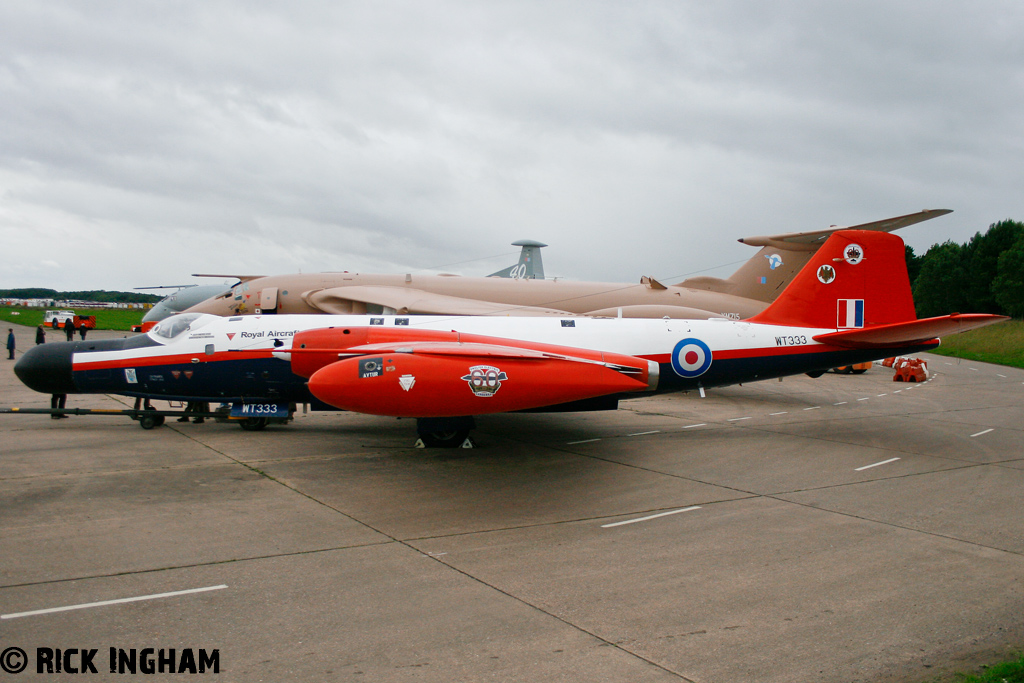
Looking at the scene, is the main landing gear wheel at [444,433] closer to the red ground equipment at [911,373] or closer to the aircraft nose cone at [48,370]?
the aircraft nose cone at [48,370]

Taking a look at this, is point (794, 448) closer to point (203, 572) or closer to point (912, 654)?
point (912, 654)

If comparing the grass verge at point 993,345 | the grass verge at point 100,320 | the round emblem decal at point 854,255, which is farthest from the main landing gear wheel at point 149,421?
the grass verge at point 100,320

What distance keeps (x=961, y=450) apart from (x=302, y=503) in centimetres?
1249

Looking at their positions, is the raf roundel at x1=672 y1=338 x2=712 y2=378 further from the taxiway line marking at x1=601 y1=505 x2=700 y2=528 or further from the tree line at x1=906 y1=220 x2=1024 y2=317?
the tree line at x1=906 y1=220 x2=1024 y2=317

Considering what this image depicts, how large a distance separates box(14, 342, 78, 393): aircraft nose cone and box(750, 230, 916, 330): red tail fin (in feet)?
50.0

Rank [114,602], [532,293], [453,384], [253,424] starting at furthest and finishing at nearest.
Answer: [532,293] → [253,424] → [453,384] → [114,602]

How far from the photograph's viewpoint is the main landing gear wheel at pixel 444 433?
12.1 meters

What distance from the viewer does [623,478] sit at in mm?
10562

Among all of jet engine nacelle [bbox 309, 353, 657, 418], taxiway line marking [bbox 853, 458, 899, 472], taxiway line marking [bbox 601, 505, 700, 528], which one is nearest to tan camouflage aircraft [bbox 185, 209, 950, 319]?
taxiway line marking [bbox 853, 458, 899, 472]

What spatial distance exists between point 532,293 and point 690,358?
10396 millimetres

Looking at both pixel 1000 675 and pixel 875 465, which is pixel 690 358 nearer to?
pixel 875 465

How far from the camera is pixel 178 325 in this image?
13.9m

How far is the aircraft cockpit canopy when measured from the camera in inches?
541

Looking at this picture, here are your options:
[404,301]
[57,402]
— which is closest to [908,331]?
[404,301]
